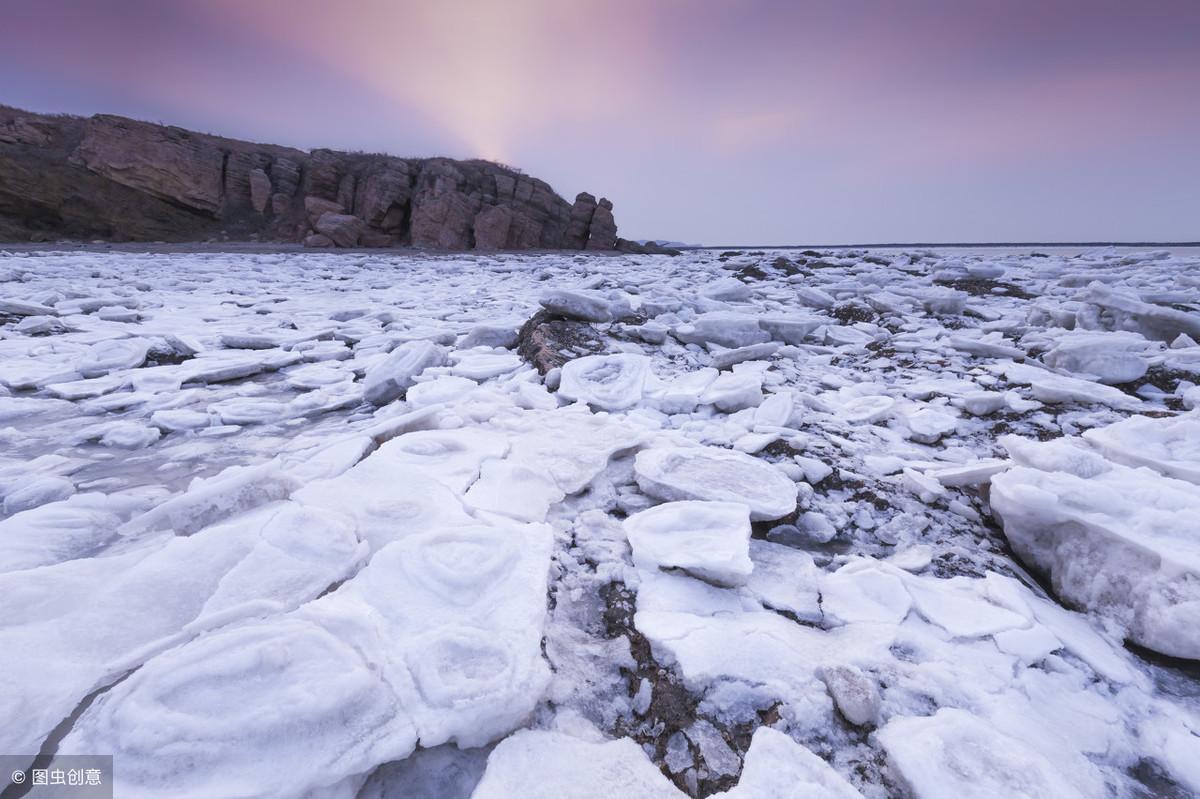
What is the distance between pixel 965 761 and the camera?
63 cm

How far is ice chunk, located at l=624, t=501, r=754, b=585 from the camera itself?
0.94 metres

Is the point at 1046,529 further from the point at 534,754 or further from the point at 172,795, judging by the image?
the point at 172,795

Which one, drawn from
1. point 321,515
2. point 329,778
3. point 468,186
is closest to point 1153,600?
point 329,778

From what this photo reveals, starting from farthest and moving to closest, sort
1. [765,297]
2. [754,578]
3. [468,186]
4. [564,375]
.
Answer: [468,186]
[765,297]
[564,375]
[754,578]

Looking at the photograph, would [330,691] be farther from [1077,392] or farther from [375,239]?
[375,239]

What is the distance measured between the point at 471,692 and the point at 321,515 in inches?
22.1

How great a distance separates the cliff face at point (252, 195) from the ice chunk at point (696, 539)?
21.6 meters

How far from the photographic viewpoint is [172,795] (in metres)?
0.53

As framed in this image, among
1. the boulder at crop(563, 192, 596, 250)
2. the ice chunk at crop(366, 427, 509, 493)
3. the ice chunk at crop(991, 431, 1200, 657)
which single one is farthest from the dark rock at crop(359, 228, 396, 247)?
the ice chunk at crop(991, 431, 1200, 657)

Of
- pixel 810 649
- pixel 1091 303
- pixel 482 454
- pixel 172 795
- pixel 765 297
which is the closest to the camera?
pixel 172 795

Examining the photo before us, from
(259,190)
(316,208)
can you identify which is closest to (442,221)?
(316,208)

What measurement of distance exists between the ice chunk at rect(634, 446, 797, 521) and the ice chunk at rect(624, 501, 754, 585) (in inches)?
2.6

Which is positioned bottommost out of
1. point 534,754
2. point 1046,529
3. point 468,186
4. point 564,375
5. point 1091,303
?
point 534,754

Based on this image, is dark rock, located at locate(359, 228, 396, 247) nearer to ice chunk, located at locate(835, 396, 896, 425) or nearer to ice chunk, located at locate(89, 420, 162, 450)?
ice chunk, located at locate(89, 420, 162, 450)
